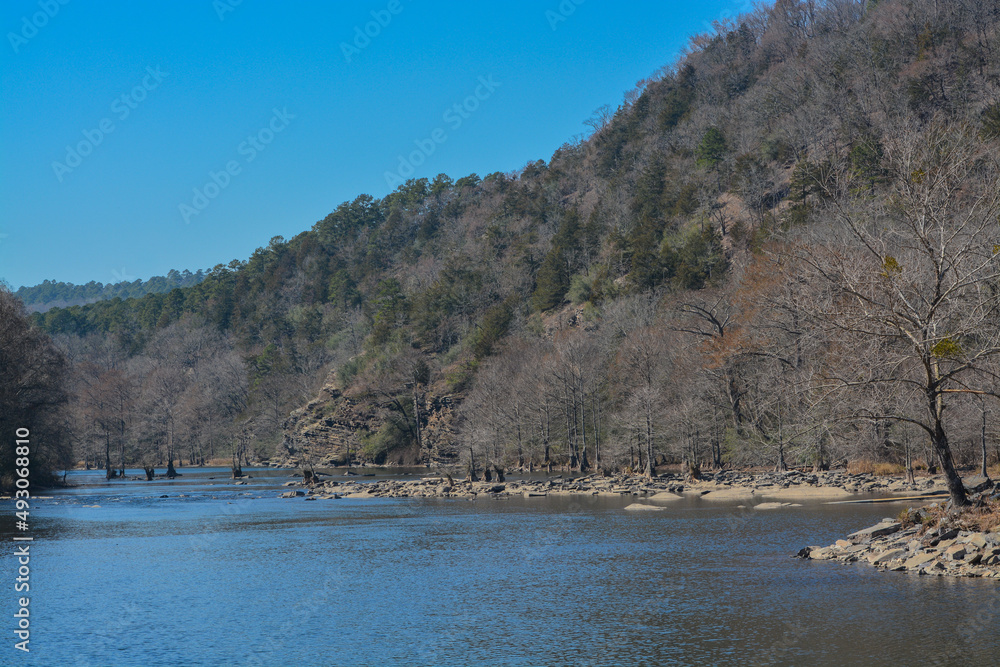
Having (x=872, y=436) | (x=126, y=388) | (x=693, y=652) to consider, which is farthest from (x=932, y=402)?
(x=126, y=388)

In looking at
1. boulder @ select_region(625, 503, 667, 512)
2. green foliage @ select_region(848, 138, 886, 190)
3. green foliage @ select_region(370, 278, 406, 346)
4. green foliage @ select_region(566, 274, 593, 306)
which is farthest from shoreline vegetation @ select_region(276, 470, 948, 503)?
green foliage @ select_region(370, 278, 406, 346)

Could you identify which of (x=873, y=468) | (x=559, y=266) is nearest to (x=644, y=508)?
(x=873, y=468)

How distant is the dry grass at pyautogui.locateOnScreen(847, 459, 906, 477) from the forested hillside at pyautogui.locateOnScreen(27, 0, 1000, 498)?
0.85 meters

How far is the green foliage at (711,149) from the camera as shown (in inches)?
4473

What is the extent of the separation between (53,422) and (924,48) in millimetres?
113638

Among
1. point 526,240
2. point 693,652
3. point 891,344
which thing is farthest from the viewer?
point 526,240

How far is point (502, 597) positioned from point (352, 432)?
3873 inches

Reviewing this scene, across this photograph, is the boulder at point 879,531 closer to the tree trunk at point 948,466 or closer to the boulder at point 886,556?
the boulder at point 886,556

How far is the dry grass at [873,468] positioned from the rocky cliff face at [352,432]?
61574 mm

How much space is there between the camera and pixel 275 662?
18.2 meters

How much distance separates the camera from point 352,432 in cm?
11938

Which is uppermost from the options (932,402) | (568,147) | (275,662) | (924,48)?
(568,147)

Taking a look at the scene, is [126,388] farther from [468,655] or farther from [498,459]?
[468,655]

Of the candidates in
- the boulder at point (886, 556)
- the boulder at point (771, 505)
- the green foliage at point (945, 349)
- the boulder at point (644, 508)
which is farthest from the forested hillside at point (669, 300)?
the boulder at point (644, 508)
